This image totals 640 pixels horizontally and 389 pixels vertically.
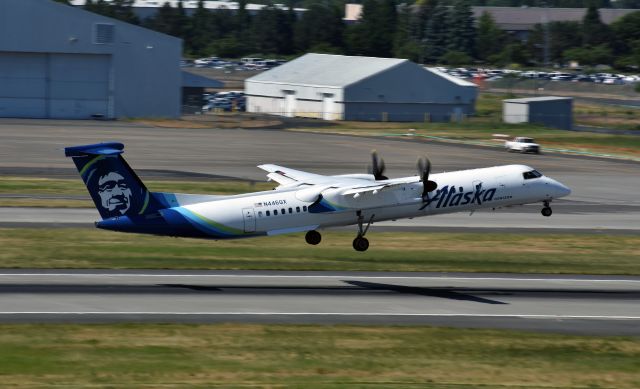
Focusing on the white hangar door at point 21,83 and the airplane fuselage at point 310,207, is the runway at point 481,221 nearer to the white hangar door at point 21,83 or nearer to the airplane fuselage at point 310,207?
the airplane fuselage at point 310,207

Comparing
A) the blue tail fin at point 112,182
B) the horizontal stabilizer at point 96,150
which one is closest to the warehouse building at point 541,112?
the blue tail fin at point 112,182

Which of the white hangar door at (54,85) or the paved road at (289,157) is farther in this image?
the white hangar door at (54,85)

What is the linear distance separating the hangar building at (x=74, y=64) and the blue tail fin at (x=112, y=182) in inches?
3410

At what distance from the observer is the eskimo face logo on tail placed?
40.7 m

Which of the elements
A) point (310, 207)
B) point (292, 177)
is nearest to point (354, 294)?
point (310, 207)

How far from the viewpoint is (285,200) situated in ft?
145

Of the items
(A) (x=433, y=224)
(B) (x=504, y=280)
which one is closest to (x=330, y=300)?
(B) (x=504, y=280)

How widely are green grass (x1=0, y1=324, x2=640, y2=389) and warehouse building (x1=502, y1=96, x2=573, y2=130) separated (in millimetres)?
105492

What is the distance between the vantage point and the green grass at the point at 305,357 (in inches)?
1107

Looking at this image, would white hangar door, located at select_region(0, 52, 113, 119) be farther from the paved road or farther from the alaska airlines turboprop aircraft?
the alaska airlines turboprop aircraft

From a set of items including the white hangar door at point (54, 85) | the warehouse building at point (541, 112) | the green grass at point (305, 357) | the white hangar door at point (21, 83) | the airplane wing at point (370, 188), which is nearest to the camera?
the green grass at point (305, 357)

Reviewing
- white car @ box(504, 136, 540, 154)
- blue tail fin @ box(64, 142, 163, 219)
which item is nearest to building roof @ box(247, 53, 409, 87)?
white car @ box(504, 136, 540, 154)

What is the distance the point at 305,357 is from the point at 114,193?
14.1 m

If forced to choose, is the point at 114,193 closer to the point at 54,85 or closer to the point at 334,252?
the point at 334,252
